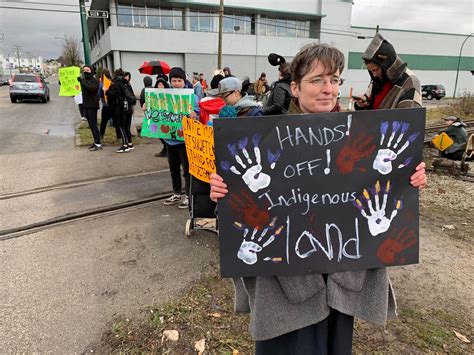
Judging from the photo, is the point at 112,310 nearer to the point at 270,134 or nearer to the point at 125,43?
the point at 270,134

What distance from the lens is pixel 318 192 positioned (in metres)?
1.60

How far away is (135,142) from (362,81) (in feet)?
129

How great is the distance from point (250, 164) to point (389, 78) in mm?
1530

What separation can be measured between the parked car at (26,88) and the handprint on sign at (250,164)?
82.5 ft

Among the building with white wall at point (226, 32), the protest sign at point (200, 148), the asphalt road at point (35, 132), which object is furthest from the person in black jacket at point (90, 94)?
the building with white wall at point (226, 32)

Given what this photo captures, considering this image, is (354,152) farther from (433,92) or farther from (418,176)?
(433,92)

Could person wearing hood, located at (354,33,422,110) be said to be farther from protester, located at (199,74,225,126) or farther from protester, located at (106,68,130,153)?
protester, located at (106,68,130,153)

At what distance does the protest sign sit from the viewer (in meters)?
3.63

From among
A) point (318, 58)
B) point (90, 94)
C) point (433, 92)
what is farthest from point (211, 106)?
point (433, 92)

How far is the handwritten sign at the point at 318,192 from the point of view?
1507mm

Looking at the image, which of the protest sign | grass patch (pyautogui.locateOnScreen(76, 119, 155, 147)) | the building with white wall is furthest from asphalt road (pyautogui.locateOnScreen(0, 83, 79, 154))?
the building with white wall

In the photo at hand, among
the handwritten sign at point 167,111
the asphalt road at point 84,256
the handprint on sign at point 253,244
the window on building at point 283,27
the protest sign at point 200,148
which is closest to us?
the handprint on sign at point 253,244

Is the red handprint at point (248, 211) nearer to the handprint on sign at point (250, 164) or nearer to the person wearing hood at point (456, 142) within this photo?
the handprint on sign at point (250, 164)

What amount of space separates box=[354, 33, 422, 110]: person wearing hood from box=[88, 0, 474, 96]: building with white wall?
94.5ft
